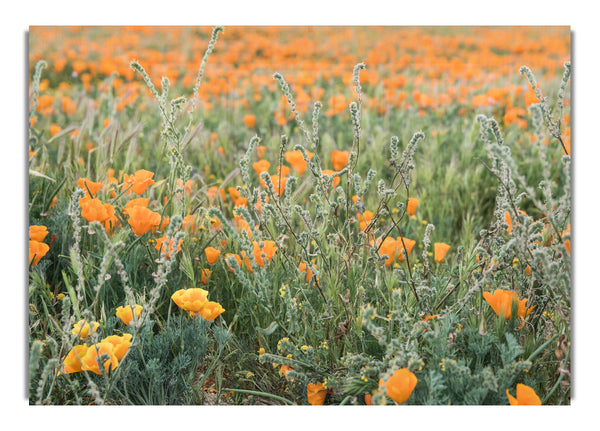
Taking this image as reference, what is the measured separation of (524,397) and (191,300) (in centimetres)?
76

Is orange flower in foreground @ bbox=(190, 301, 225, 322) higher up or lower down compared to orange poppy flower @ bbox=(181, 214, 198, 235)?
lower down

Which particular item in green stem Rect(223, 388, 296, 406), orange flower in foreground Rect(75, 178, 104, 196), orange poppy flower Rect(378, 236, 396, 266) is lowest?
green stem Rect(223, 388, 296, 406)

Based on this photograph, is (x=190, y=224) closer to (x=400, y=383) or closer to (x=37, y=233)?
(x=37, y=233)

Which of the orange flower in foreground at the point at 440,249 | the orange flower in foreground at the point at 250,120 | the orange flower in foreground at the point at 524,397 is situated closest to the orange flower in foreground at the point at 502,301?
the orange flower in foreground at the point at 524,397

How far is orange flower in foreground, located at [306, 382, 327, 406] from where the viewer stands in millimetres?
1344

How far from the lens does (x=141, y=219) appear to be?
58.7 inches

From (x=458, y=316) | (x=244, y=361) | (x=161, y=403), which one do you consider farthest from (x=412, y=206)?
(x=161, y=403)

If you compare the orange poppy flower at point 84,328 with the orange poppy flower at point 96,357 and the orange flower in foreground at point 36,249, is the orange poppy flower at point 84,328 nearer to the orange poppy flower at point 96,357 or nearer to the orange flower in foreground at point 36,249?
the orange poppy flower at point 96,357

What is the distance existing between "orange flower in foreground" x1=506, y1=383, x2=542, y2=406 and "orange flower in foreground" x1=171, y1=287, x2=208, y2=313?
697 millimetres

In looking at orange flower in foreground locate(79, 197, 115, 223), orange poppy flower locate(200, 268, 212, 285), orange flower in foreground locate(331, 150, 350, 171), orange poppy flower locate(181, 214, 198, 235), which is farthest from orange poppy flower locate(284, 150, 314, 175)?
orange flower in foreground locate(79, 197, 115, 223)

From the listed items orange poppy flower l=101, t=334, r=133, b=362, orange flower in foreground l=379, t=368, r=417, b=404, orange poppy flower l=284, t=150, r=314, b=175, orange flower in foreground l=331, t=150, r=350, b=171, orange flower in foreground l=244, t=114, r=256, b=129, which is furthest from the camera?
orange flower in foreground l=244, t=114, r=256, b=129

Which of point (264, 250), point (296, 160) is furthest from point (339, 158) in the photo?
point (264, 250)

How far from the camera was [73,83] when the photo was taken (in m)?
3.64

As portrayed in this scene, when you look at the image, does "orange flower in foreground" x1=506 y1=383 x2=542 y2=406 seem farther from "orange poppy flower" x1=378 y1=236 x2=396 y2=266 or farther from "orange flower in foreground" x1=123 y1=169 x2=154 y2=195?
"orange flower in foreground" x1=123 y1=169 x2=154 y2=195
